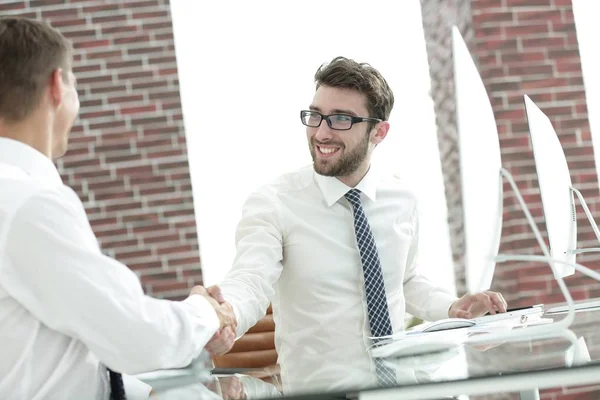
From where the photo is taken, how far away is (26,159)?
52.6 inches

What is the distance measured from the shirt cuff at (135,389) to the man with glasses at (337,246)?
1.77ft

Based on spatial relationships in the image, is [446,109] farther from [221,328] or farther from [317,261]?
[221,328]

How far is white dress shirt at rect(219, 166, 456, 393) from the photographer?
223 centimetres

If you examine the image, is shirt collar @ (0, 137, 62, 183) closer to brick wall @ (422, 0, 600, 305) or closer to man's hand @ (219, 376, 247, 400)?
man's hand @ (219, 376, 247, 400)

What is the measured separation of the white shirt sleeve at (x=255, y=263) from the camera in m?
2.06

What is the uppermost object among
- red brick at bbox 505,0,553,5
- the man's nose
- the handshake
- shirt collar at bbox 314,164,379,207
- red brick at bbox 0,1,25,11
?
red brick at bbox 0,1,25,11

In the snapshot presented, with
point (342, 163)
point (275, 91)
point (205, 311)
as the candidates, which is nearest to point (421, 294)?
point (342, 163)

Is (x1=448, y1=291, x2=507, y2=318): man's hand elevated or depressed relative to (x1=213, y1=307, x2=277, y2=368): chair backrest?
elevated

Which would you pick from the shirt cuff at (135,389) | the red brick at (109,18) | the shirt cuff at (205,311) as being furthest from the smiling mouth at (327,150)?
the red brick at (109,18)

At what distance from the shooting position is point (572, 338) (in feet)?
4.67

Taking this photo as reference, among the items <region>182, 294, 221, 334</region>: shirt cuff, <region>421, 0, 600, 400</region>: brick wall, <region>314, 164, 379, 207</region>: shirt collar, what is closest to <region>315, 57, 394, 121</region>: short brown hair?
<region>314, 164, 379, 207</region>: shirt collar

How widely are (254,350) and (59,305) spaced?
161 centimetres

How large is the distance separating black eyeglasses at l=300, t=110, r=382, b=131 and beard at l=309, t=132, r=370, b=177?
5 cm

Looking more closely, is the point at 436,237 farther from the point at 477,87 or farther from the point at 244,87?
the point at 477,87
